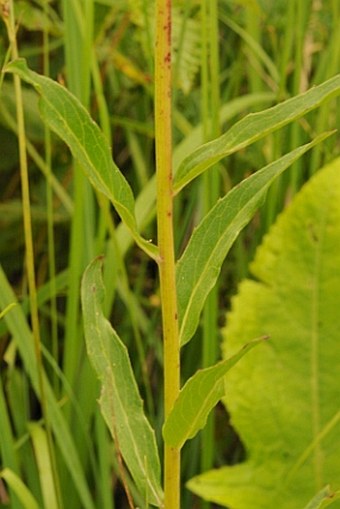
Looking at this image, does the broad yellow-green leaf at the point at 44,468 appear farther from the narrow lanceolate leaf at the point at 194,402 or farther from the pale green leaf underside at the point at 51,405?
the narrow lanceolate leaf at the point at 194,402

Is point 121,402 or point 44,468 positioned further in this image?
point 44,468

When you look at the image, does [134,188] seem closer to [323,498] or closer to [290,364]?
[290,364]

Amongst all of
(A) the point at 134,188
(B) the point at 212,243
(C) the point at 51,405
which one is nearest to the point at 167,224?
(B) the point at 212,243

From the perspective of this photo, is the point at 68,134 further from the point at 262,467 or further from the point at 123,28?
the point at 123,28

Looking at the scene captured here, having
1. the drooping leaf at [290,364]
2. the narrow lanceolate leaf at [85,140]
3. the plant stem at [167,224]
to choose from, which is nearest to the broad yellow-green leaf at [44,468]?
the drooping leaf at [290,364]

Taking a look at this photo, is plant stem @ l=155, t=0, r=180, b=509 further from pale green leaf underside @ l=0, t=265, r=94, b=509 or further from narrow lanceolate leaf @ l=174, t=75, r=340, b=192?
pale green leaf underside @ l=0, t=265, r=94, b=509

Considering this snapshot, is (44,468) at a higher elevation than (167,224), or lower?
lower

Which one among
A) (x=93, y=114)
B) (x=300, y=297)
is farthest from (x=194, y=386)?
(x=93, y=114)
